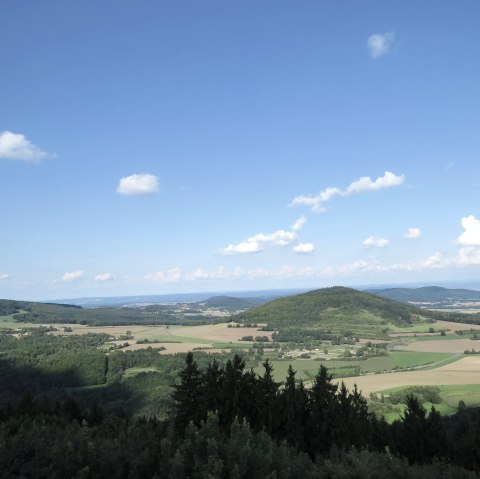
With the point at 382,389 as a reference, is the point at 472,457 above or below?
above

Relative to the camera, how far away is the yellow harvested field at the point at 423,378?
310 ft

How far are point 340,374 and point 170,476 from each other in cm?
10732

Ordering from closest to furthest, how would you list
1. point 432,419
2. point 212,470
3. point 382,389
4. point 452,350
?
1. point 212,470
2. point 432,419
3. point 382,389
4. point 452,350

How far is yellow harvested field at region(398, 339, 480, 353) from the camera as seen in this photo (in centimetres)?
14685

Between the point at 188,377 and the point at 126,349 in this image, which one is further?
the point at 126,349

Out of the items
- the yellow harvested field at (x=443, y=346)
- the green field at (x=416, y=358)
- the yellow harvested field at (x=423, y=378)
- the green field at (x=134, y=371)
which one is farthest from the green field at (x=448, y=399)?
the green field at (x=134, y=371)

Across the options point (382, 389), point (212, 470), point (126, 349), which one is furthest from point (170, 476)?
point (126, 349)

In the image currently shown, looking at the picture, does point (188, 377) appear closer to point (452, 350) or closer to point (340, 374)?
point (340, 374)

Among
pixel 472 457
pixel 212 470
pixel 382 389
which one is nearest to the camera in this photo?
pixel 212 470

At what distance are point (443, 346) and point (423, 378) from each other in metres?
60.6

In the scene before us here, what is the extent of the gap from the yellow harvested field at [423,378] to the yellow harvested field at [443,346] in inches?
1054

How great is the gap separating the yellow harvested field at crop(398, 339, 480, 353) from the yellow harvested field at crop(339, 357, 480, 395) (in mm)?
26766

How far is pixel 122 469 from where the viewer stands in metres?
17.6

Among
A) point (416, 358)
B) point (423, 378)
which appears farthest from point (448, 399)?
point (416, 358)
